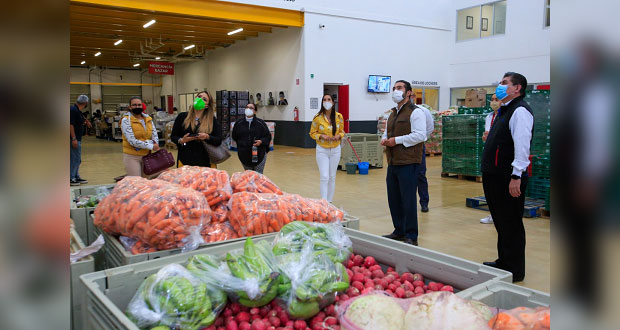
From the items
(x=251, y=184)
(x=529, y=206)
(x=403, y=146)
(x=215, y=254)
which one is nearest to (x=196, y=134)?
(x=251, y=184)

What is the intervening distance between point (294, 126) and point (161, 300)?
46.1 feet

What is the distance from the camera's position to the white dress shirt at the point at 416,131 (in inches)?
164

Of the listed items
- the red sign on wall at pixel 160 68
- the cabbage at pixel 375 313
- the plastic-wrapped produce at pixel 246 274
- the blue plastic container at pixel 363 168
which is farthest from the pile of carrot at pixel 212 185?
the red sign on wall at pixel 160 68

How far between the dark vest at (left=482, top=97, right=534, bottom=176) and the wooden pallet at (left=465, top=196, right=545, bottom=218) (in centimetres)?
256

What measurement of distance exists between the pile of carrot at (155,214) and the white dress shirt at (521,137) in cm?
209

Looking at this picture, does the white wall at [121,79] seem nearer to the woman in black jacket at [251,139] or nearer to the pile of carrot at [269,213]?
the woman in black jacket at [251,139]

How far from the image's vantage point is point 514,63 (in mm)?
15047

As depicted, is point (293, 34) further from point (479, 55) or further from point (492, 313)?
point (492, 313)

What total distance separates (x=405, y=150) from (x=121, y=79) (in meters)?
29.2

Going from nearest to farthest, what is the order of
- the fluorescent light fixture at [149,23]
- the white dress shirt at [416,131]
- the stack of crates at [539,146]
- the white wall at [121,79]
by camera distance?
the white dress shirt at [416,131], the stack of crates at [539,146], the fluorescent light fixture at [149,23], the white wall at [121,79]

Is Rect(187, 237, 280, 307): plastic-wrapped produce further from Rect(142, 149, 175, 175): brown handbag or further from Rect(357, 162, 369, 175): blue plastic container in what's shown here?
Rect(357, 162, 369, 175): blue plastic container

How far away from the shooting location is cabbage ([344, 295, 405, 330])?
1394 mm

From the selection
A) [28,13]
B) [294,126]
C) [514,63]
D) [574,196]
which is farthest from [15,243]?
[514,63]

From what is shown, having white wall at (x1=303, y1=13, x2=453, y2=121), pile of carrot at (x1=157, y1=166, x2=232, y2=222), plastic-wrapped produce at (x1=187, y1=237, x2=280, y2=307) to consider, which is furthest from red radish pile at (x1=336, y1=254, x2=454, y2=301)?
white wall at (x1=303, y1=13, x2=453, y2=121)
